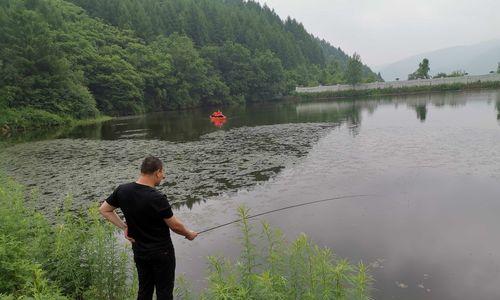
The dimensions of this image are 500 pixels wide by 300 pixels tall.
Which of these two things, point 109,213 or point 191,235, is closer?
point 191,235

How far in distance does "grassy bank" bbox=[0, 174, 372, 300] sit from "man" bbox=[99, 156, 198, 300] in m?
0.55

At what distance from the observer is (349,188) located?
1140 cm

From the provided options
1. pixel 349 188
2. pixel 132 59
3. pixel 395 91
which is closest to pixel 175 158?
pixel 349 188

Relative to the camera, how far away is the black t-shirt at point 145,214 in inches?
151

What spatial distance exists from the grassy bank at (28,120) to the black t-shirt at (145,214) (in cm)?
3363

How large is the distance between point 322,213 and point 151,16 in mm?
87018

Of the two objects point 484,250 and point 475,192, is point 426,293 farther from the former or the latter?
point 475,192

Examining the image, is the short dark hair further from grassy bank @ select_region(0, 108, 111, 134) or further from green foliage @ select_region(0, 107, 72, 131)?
green foliage @ select_region(0, 107, 72, 131)

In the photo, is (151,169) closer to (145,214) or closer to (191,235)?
(145,214)

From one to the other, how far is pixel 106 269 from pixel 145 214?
2077 mm

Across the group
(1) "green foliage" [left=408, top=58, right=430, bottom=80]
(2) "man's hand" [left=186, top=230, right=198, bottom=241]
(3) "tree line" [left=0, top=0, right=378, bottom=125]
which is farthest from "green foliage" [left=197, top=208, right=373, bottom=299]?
(1) "green foliage" [left=408, top=58, right=430, bottom=80]

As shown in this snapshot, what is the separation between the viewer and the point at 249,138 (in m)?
23.4

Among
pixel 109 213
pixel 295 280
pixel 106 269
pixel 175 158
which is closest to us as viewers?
pixel 109 213

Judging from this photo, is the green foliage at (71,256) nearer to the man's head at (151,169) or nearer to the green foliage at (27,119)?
the man's head at (151,169)
